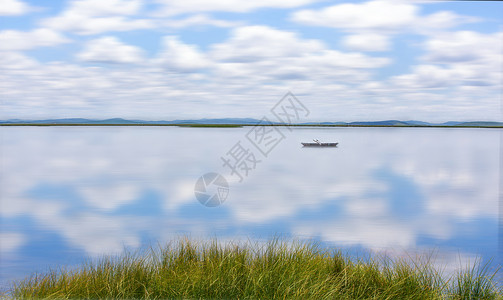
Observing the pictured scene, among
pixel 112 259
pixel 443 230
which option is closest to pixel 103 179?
pixel 443 230

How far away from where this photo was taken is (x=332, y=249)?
9070mm

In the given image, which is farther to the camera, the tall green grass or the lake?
the lake

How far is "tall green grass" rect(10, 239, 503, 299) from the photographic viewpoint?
6.70 m

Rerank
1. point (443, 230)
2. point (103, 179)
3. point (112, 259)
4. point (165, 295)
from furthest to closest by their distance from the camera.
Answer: point (103, 179) → point (443, 230) → point (112, 259) → point (165, 295)

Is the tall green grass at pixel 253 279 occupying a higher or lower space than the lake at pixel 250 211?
higher

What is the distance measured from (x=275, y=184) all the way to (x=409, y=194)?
31.5 ft

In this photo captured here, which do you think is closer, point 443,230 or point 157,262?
point 157,262

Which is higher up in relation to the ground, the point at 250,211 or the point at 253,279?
the point at 253,279

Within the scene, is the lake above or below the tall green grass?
below

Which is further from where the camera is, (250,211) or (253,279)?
(250,211)

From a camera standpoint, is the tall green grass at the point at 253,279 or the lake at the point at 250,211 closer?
the tall green grass at the point at 253,279

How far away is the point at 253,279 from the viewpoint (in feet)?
22.0

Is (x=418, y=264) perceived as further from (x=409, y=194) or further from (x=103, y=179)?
(x=103, y=179)

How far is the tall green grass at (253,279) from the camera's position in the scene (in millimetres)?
6703
